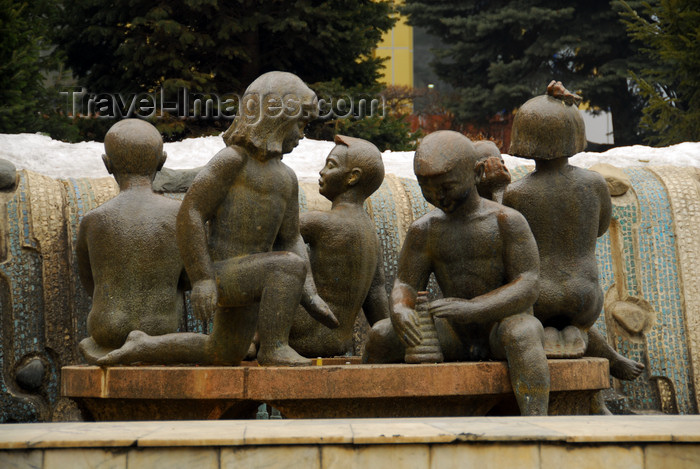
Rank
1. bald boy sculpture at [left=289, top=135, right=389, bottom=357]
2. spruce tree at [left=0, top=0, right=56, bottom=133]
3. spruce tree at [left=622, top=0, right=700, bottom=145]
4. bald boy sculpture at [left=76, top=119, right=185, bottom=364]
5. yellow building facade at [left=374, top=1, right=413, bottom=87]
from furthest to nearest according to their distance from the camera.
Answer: yellow building facade at [left=374, top=1, right=413, bottom=87] → spruce tree at [left=622, top=0, right=700, bottom=145] → spruce tree at [left=0, top=0, right=56, bottom=133] → bald boy sculpture at [left=289, top=135, right=389, bottom=357] → bald boy sculpture at [left=76, top=119, right=185, bottom=364]

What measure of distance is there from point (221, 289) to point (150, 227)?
78cm

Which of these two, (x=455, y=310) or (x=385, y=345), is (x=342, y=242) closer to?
(x=385, y=345)

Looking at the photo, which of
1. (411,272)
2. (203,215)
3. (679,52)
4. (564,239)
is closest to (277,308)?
(203,215)

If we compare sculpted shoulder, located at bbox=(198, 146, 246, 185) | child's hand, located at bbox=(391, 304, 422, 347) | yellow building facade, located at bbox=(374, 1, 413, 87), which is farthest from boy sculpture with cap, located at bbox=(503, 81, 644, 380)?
yellow building facade, located at bbox=(374, 1, 413, 87)

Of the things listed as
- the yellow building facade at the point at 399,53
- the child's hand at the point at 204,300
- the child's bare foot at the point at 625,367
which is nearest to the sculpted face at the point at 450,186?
the child's hand at the point at 204,300

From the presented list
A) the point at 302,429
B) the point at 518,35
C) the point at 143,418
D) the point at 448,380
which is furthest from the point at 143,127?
the point at 518,35

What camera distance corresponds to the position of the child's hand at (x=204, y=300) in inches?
170

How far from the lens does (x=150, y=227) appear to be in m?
5.06

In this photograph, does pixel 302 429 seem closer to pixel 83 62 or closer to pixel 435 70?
pixel 83 62

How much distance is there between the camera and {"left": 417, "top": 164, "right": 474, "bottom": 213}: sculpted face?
14.4ft

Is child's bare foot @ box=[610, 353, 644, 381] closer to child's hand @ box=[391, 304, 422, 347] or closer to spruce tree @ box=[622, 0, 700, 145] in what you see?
child's hand @ box=[391, 304, 422, 347]

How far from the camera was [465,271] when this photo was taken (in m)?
4.51

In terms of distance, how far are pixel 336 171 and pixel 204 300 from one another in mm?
1205

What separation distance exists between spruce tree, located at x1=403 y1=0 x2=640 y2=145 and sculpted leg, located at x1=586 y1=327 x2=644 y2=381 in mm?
10697
